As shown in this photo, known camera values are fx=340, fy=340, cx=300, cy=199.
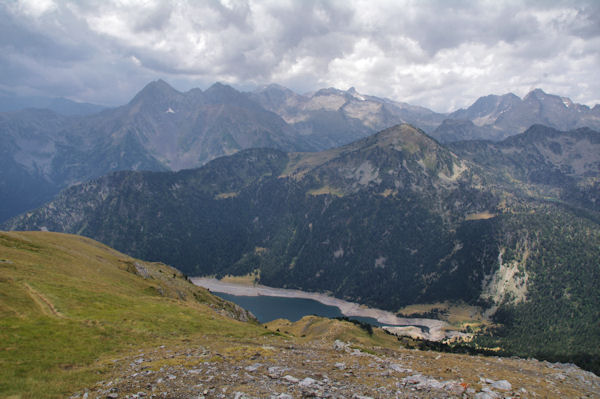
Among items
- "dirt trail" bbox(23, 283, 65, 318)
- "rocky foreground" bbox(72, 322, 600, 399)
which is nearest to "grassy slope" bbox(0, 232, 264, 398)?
"dirt trail" bbox(23, 283, 65, 318)

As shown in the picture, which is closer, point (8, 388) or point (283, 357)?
point (8, 388)

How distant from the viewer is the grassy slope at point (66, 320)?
32.2 m

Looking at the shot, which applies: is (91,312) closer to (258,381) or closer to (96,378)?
(96,378)

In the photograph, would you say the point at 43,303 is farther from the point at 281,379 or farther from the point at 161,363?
the point at 281,379

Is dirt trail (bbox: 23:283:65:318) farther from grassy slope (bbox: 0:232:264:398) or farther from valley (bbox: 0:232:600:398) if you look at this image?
valley (bbox: 0:232:600:398)

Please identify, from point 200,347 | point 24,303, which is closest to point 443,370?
point 200,347

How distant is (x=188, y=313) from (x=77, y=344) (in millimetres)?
31166

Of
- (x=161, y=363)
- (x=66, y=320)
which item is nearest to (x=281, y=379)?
(x=161, y=363)

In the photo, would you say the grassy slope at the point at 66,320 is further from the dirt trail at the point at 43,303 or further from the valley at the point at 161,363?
the valley at the point at 161,363

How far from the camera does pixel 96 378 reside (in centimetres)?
3145

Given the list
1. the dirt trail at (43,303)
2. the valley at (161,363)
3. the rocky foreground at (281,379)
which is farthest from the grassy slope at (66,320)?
the rocky foreground at (281,379)

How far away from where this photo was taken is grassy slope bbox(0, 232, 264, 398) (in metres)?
32.2

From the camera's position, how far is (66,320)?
152ft

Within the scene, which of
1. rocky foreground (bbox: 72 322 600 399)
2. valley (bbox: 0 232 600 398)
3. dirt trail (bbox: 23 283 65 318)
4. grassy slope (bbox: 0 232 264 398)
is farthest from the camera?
dirt trail (bbox: 23 283 65 318)
